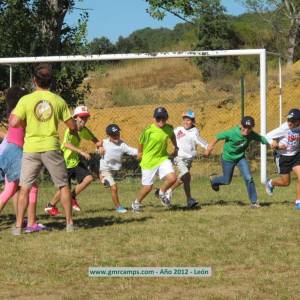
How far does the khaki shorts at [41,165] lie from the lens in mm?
8469

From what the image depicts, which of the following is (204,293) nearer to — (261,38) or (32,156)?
(32,156)

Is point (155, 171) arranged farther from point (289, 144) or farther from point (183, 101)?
point (183, 101)

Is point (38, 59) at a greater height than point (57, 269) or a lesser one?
greater

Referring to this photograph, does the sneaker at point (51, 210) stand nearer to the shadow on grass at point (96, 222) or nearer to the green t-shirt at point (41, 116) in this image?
the shadow on grass at point (96, 222)

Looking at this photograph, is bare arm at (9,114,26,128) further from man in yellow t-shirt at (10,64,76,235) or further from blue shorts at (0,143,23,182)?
blue shorts at (0,143,23,182)

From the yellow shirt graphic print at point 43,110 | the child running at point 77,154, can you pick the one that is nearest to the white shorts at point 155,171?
the child running at point 77,154

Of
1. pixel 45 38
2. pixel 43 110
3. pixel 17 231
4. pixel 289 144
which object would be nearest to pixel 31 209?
pixel 17 231

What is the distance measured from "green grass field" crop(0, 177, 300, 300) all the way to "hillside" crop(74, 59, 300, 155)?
16.2 meters

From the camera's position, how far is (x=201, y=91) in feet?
116

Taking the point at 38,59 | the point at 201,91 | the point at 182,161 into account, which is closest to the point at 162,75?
the point at 201,91

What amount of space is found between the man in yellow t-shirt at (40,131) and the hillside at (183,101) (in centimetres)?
1716

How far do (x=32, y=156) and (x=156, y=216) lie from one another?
2373 millimetres

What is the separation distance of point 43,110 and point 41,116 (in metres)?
0.08

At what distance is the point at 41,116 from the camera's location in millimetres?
8359
